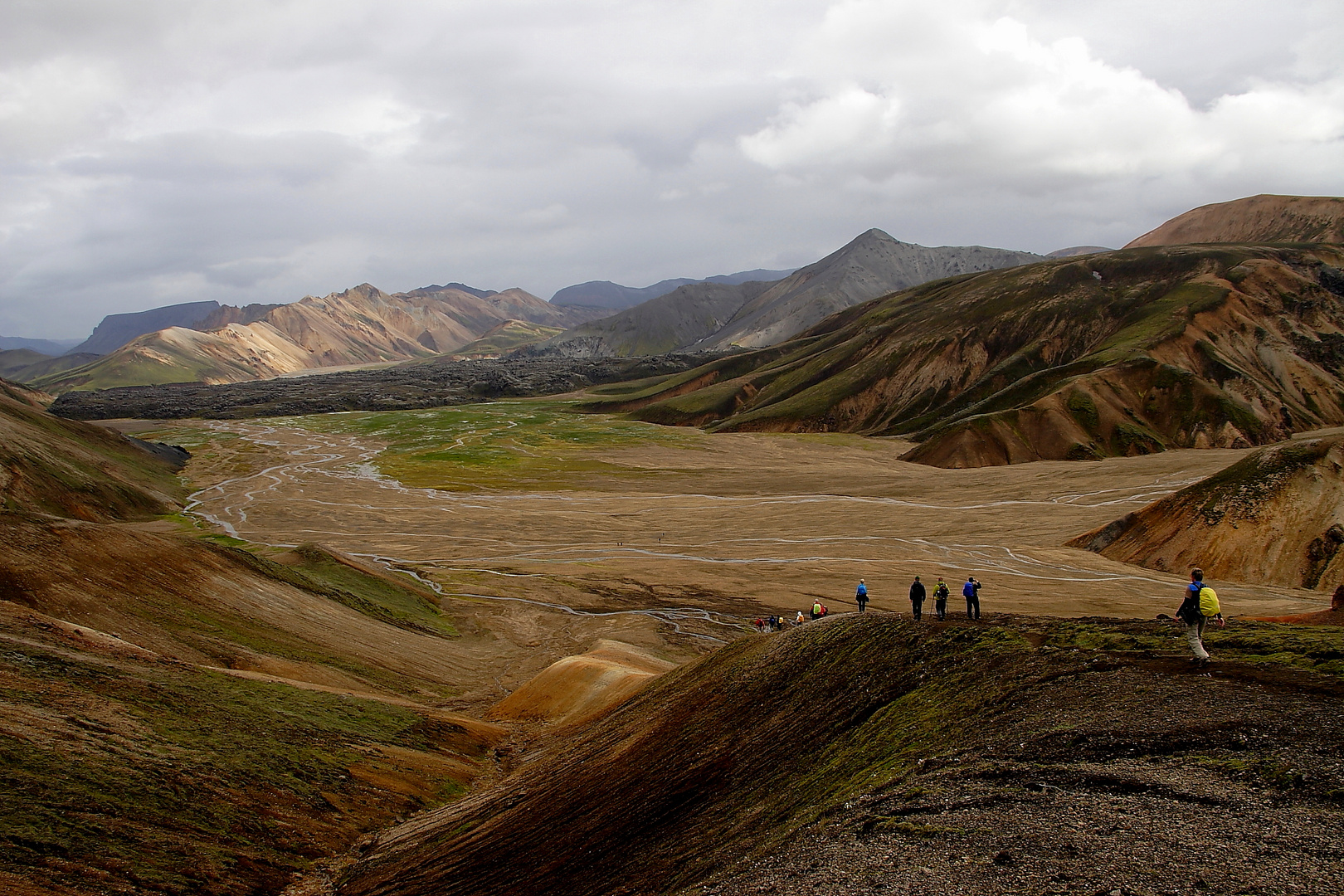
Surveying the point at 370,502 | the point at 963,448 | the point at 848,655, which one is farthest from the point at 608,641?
the point at 963,448

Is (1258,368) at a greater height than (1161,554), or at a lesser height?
greater

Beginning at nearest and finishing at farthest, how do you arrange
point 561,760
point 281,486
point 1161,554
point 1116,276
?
1. point 561,760
2. point 1161,554
3. point 281,486
4. point 1116,276

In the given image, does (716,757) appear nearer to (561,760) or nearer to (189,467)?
(561,760)

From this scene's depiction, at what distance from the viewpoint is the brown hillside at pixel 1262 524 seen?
47.2 m

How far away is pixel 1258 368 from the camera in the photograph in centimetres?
11150

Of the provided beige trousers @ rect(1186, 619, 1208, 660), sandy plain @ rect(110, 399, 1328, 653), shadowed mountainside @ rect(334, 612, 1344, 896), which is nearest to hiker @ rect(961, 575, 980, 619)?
shadowed mountainside @ rect(334, 612, 1344, 896)

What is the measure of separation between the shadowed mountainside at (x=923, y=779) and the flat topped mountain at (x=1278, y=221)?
585 feet

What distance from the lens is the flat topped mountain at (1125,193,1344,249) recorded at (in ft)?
553

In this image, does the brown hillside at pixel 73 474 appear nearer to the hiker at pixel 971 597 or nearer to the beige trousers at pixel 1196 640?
the hiker at pixel 971 597

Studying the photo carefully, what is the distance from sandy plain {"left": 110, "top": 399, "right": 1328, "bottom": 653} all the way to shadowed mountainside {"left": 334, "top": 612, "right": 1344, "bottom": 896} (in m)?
24.7

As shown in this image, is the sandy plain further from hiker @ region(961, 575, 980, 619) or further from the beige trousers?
the beige trousers

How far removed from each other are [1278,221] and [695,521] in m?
181

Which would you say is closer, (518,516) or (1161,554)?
(1161,554)

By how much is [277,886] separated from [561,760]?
25.4 ft
